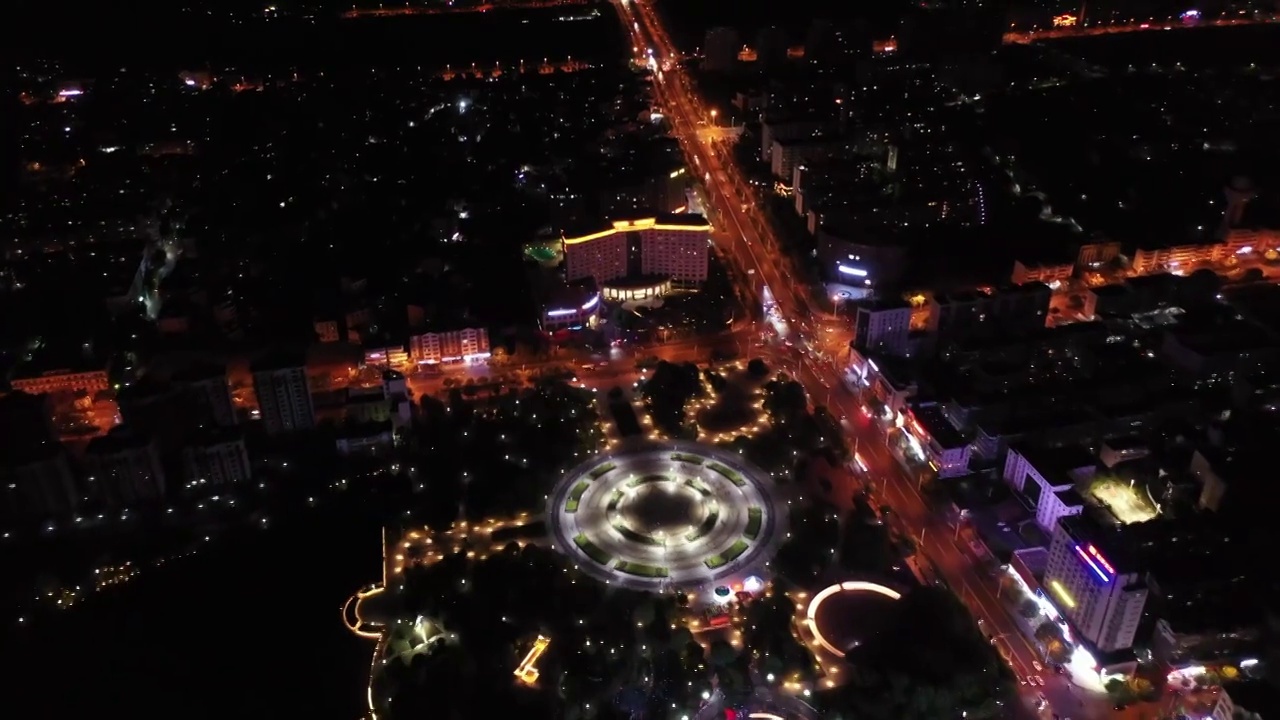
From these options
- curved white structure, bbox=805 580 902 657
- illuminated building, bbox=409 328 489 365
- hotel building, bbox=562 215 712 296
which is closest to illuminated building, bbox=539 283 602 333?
hotel building, bbox=562 215 712 296

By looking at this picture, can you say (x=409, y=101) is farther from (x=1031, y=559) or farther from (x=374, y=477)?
(x=1031, y=559)

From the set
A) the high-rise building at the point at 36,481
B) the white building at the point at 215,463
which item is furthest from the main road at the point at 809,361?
the high-rise building at the point at 36,481

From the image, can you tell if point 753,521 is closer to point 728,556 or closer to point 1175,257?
point 728,556

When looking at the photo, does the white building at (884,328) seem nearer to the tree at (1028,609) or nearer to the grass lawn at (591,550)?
the tree at (1028,609)

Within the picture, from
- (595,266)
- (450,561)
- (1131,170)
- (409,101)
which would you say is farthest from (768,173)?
(450,561)

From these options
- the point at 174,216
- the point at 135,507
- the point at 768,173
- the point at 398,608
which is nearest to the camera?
the point at 398,608

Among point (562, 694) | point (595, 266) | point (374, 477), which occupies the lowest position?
point (562, 694)

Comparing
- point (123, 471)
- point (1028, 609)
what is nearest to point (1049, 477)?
point (1028, 609)
